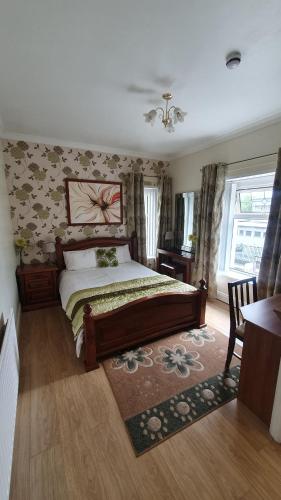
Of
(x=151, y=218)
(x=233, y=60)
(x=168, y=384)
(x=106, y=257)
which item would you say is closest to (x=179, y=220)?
(x=151, y=218)

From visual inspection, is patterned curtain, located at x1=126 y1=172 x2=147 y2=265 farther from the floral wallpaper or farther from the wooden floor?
the wooden floor

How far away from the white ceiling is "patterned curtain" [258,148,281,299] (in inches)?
35.6

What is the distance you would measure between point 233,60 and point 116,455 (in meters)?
2.76

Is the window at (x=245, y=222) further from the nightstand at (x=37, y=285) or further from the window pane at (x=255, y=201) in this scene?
the nightstand at (x=37, y=285)

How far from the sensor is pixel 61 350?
87.1 inches

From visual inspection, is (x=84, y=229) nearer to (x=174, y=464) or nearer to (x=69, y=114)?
(x=69, y=114)

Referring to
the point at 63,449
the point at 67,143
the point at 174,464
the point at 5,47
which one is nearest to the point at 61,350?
the point at 63,449

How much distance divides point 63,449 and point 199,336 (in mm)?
1651

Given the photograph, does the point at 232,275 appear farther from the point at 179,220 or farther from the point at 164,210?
the point at 164,210

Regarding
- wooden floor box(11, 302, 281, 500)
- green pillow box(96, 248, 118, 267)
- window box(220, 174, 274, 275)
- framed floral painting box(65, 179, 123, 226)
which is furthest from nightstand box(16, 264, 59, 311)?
window box(220, 174, 274, 275)

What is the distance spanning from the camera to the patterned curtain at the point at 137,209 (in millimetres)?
3784

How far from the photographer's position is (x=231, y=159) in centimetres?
294

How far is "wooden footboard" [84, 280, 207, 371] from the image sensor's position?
190cm

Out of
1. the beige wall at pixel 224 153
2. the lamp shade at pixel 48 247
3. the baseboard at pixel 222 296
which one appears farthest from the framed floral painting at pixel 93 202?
the baseboard at pixel 222 296
